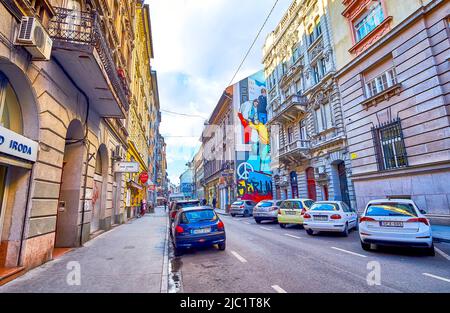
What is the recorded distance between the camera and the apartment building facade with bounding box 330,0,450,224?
36.1ft

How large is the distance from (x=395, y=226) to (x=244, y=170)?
2847cm

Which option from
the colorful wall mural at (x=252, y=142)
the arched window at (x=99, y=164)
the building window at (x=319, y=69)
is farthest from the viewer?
the colorful wall mural at (x=252, y=142)

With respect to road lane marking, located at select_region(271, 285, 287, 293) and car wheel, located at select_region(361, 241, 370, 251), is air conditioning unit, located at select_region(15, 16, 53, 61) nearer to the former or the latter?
road lane marking, located at select_region(271, 285, 287, 293)

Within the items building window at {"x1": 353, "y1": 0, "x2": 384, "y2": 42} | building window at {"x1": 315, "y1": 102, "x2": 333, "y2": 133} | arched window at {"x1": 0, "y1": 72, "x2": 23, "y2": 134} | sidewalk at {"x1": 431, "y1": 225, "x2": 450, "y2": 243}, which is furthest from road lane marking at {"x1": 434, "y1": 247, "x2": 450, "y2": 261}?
building window at {"x1": 353, "y1": 0, "x2": 384, "y2": 42}

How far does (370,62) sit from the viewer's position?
49.0 ft

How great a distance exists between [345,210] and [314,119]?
11.0 metres

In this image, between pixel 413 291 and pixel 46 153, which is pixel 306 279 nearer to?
pixel 413 291

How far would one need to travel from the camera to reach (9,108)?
224 inches

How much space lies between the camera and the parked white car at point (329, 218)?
34.9 feet

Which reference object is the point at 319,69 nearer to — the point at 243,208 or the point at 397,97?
the point at 397,97

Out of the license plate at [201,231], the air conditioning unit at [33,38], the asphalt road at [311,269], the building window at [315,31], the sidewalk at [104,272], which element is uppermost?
the building window at [315,31]

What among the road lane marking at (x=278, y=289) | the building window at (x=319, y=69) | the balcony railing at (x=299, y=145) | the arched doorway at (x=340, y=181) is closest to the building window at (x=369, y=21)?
the building window at (x=319, y=69)

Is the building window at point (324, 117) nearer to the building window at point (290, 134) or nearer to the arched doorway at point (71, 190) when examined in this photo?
the building window at point (290, 134)

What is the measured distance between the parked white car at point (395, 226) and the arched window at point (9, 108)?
10151 mm
